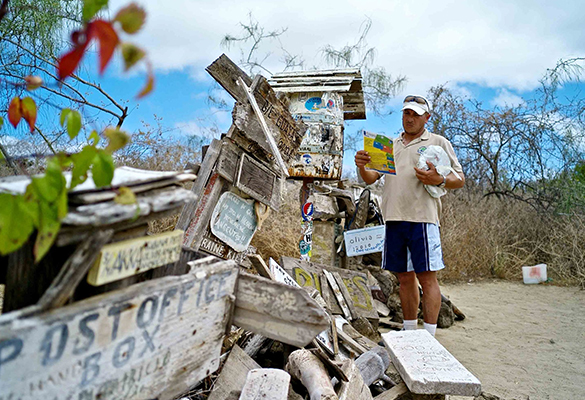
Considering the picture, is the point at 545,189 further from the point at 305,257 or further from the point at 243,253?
the point at 243,253

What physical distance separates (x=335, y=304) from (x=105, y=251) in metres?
3.28

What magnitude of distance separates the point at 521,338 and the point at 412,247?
2.24m

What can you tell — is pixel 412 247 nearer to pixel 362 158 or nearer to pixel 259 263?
pixel 362 158

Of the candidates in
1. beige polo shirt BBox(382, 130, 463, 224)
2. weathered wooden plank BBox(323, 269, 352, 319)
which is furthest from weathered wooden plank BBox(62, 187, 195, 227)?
weathered wooden plank BBox(323, 269, 352, 319)

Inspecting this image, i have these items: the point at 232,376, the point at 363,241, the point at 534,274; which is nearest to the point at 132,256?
the point at 232,376

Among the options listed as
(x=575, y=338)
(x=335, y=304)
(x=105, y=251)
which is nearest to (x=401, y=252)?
(x=335, y=304)

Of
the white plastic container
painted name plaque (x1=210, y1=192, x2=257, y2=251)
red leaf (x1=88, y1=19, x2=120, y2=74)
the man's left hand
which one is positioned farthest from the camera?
the white plastic container

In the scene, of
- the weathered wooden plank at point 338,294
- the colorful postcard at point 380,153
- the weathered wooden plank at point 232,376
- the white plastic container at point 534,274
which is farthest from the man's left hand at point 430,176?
the white plastic container at point 534,274

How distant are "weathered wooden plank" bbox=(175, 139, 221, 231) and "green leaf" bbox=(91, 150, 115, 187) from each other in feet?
5.78

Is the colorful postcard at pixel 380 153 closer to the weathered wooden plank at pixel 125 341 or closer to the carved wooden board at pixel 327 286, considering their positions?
the carved wooden board at pixel 327 286

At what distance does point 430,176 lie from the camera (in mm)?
3551

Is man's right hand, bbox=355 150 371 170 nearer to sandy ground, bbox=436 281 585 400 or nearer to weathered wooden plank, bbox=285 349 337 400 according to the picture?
weathered wooden plank, bbox=285 349 337 400

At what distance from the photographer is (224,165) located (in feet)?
9.05

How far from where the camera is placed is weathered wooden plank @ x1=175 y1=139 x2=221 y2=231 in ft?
8.79
